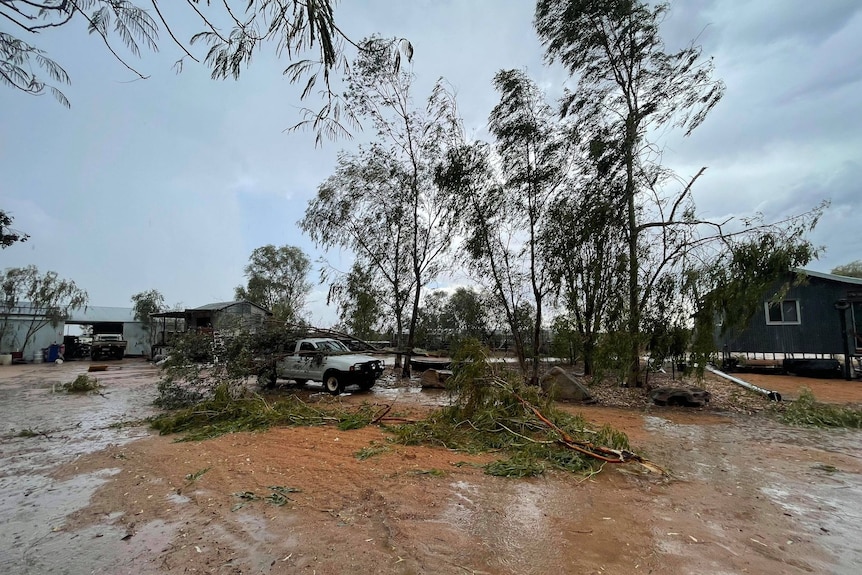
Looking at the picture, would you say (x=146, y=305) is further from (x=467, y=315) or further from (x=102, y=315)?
(x=467, y=315)

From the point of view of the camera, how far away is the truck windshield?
1370cm

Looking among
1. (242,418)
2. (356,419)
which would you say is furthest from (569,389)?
(242,418)

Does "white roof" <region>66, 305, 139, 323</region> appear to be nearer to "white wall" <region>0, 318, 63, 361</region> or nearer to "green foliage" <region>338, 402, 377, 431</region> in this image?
"white wall" <region>0, 318, 63, 361</region>

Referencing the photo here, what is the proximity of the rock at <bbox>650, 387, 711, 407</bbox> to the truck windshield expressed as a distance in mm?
9934

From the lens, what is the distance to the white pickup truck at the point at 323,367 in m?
→ 12.7

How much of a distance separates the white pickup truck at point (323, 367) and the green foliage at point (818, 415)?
34.8ft

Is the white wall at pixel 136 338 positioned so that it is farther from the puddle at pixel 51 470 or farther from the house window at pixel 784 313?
the house window at pixel 784 313

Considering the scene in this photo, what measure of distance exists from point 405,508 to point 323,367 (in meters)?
9.42

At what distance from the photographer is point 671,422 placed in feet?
29.3

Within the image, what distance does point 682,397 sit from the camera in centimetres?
1073

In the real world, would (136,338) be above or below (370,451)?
above

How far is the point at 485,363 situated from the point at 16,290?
107 feet

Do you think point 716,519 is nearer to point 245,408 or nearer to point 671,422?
point 671,422

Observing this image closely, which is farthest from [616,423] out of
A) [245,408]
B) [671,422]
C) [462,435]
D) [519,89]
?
[519,89]
